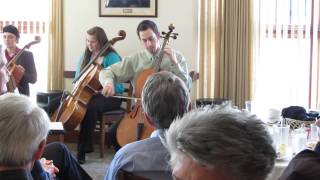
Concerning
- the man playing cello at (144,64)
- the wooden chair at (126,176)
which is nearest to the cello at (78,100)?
the man playing cello at (144,64)

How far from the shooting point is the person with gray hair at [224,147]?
97 cm

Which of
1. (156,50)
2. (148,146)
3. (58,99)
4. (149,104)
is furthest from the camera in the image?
(58,99)

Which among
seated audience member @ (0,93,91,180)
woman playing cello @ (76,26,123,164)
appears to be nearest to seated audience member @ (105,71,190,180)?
seated audience member @ (0,93,91,180)

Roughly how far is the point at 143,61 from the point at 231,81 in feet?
4.01

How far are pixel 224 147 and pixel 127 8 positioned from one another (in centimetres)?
429

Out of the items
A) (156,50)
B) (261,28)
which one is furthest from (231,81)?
(156,50)

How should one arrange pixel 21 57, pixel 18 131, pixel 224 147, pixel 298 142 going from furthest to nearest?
1. pixel 21 57
2. pixel 298 142
3. pixel 18 131
4. pixel 224 147

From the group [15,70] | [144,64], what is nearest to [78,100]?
[144,64]

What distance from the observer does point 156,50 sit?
411 centimetres

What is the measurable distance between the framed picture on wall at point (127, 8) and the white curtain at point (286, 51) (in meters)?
1.08

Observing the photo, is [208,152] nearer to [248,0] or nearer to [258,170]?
[258,170]

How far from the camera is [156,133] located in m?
1.86

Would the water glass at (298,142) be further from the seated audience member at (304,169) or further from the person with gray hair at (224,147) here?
the person with gray hair at (224,147)

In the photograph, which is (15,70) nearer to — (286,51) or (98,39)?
(98,39)
